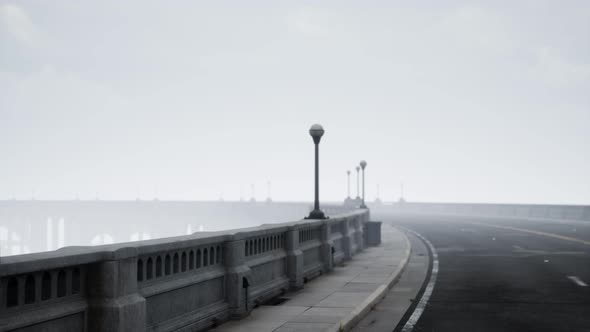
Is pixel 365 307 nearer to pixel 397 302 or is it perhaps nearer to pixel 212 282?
pixel 397 302

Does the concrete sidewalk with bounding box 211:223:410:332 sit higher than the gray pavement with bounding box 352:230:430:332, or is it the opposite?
the concrete sidewalk with bounding box 211:223:410:332

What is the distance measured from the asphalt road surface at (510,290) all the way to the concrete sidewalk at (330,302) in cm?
117

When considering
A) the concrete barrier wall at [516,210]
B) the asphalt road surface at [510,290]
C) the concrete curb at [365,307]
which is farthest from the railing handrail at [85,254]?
the concrete barrier wall at [516,210]

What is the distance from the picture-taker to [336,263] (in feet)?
73.2

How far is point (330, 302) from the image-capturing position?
46.4ft

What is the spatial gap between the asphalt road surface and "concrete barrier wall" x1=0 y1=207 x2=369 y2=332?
10.2ft

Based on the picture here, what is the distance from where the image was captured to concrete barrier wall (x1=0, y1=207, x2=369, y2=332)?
22.2ft

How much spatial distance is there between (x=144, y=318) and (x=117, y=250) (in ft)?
3.27

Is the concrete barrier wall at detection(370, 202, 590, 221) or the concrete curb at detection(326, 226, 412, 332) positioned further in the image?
the concrete barrier wall at detection(370, 202, 590, 221)

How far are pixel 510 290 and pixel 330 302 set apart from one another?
5027 millimetres

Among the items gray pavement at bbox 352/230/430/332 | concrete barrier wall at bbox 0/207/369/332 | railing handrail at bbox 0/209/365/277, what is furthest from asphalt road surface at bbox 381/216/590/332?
railing handrail at bbox 0/209/365/277

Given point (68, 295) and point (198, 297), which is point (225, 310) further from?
point (68, 295)

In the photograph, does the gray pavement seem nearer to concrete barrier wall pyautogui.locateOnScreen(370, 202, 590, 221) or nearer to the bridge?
the bridge

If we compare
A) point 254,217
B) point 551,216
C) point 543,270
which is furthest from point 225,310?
point 254,217
